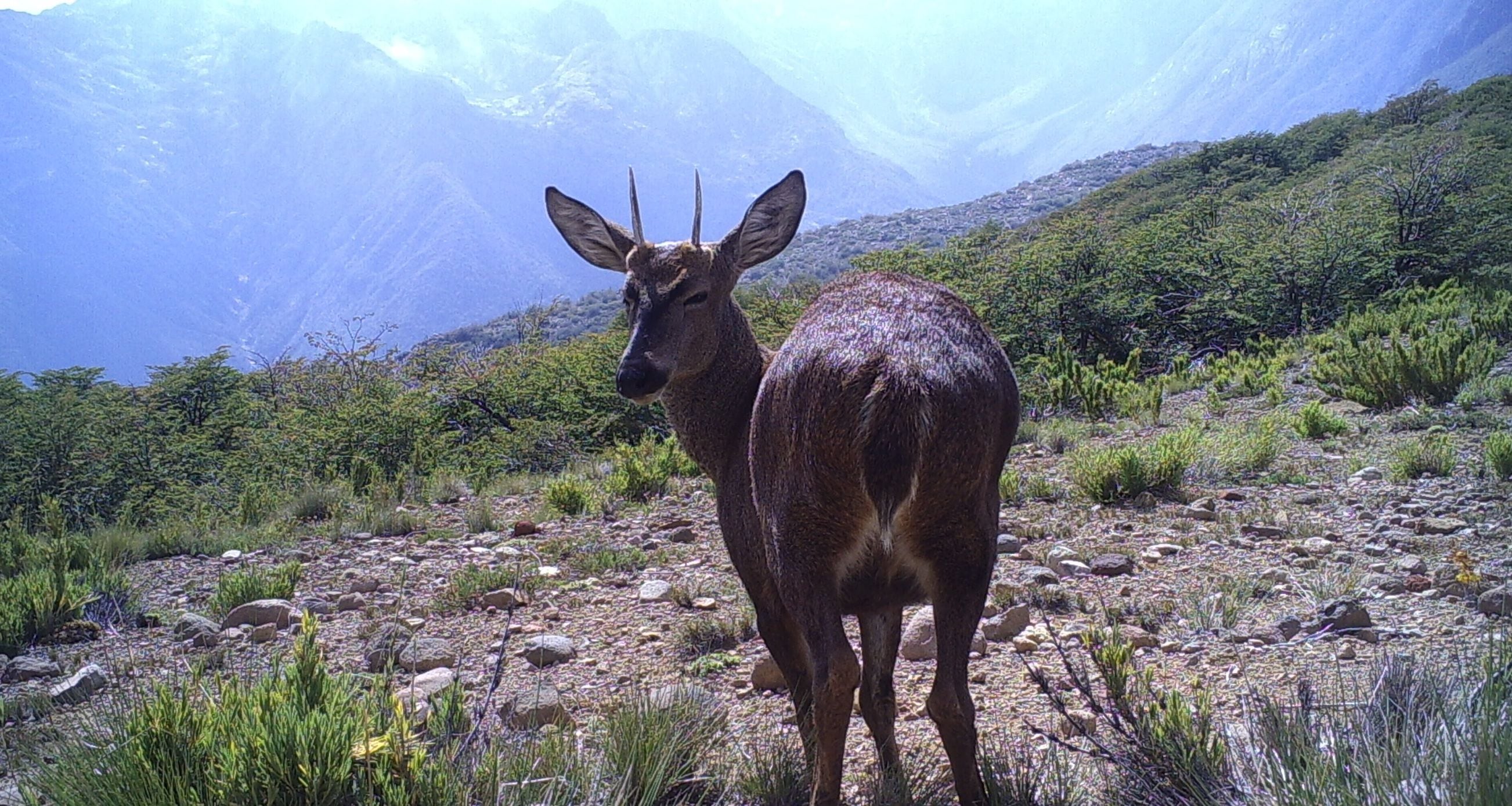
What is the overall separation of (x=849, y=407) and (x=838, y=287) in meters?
1.08

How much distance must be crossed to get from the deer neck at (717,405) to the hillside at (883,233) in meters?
24.5

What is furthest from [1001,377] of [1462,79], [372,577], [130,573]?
[1462,79]

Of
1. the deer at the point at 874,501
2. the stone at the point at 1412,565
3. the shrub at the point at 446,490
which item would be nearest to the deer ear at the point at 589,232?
the deer at the point at 874,501

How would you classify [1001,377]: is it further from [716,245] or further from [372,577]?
[372,577]

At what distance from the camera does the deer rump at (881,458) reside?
2.53 m

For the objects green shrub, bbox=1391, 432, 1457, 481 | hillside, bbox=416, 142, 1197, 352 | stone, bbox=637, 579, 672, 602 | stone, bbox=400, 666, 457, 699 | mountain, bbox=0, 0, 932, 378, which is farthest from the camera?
mountain, bbox=0, 0, 932, 378

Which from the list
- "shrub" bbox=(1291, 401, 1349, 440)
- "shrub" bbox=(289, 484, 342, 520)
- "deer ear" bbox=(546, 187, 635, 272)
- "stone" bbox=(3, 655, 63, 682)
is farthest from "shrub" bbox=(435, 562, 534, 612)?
"shrub" bbox=(1291, 401, 1349, 440)

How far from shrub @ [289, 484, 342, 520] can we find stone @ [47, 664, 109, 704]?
546 cm

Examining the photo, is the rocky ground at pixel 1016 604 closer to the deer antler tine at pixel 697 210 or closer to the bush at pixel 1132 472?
the bush at pixel 1132 472

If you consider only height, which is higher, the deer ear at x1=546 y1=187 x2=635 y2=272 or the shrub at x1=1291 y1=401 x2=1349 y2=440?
the deer ear at x1=546 y1=187 x2=635 y2=272

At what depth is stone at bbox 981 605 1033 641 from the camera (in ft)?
15.2

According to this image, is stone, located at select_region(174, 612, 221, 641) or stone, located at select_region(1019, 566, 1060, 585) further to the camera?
stone, located at select_region(174, 612, 221, 641)

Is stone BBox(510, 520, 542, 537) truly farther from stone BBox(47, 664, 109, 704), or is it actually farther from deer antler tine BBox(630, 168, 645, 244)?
deer antler tine BBox(630, 168, 645, 244)

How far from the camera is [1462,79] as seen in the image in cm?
9369
